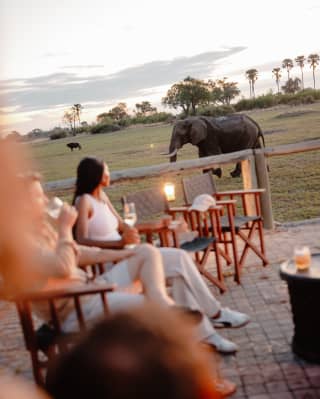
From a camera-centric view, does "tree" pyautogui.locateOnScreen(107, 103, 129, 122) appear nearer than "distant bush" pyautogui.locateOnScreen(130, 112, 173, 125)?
No

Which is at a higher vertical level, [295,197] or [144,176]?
[144,176]

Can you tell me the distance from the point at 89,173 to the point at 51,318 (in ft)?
4.06

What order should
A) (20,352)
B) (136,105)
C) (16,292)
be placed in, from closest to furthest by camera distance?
(16,292)
(20,352)
(136,105)

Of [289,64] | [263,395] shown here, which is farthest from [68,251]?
[289,64]

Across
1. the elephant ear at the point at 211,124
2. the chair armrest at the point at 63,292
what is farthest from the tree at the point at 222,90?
the chair armrest at the point at 63,292

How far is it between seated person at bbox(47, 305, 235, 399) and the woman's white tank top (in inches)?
123

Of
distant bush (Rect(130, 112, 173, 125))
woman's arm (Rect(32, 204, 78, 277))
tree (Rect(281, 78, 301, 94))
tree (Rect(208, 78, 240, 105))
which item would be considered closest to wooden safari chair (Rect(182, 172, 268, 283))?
Result: woman's arm (Rect(32, 204, 78, 277))

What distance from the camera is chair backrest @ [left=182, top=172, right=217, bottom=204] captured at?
199 inches

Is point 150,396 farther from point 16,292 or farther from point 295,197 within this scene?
point 295,197

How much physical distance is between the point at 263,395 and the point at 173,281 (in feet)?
2.65

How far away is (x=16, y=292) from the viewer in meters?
2.62

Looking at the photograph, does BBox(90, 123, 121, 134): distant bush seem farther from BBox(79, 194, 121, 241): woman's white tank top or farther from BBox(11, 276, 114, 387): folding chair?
BBox(11, 276, 114, 387): folding chair

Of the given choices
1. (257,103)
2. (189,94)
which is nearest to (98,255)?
(257,103)

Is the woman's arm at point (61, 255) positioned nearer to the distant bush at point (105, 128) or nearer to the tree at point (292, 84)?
the distant bush at point (105, 128)
